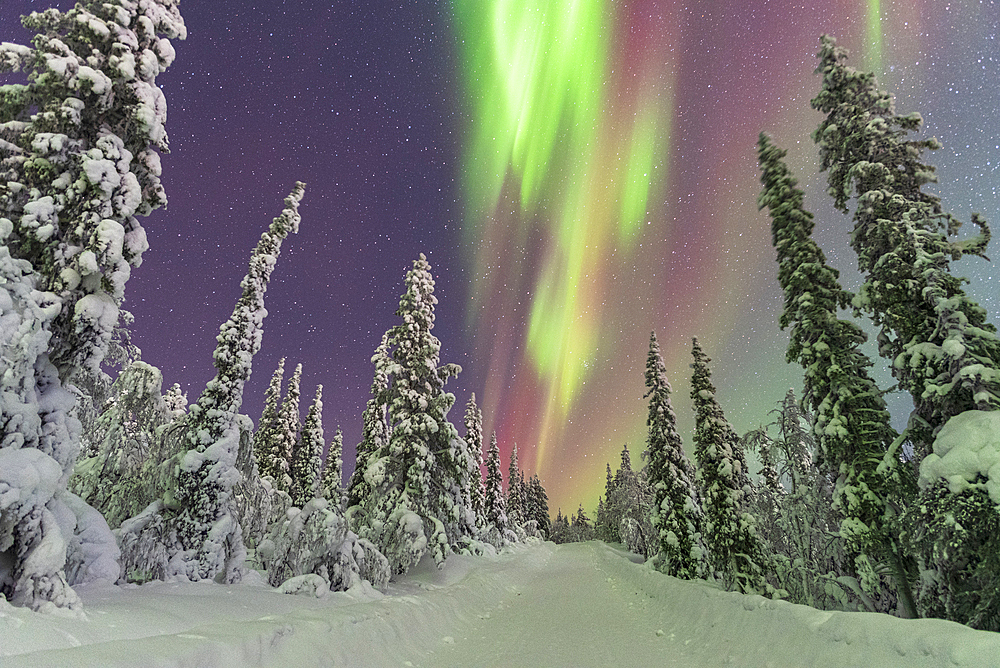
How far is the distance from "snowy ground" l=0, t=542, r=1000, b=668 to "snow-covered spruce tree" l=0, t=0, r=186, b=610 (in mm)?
1268

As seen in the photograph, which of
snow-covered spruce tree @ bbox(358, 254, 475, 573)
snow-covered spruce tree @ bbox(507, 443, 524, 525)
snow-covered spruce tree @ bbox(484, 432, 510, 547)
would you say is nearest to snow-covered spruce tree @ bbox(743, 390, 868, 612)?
snow-covered spruce tree @ bbox(358, 254, 475, 573)

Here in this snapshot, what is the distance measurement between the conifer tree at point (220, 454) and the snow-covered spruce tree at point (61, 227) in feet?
15.8

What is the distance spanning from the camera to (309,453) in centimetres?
Result: 4000

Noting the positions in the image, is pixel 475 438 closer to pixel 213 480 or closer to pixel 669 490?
pixel 669 490

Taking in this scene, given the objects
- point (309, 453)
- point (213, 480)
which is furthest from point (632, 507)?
point (213, 480)

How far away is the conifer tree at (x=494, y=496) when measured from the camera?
1828 inches

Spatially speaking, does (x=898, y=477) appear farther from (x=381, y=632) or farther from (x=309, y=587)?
(x=309, y=587)

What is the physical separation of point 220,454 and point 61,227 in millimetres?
7516

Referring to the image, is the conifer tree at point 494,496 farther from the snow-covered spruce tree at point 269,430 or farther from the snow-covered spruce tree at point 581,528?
the snow-covered spruce tree at point 581,528

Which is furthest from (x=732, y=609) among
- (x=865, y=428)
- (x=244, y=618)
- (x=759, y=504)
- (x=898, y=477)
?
(x=759, y=504)

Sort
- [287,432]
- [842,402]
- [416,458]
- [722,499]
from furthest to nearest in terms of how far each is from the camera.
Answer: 1. [287,432]
2. [722,499]
3. [416,458]
4. [842,402]

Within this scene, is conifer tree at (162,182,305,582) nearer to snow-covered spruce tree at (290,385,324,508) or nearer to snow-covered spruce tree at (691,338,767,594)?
snow-covered spruce tree at (691,338,767,594)

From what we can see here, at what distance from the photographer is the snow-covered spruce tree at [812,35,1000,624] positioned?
23.7ft

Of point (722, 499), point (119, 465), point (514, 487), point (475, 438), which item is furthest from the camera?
point (514, 487)
